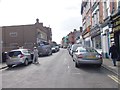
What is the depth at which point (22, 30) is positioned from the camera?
5484 centimetres

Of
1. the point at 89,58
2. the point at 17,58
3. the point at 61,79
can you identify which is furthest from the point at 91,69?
the point at 17,58

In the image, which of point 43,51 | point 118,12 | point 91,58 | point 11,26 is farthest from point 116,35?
point 11,26

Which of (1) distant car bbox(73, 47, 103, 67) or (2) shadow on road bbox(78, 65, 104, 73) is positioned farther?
(1) distant car bbox(73, 47, 103, 67)

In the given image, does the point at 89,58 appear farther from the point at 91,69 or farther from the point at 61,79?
the point at 61,79

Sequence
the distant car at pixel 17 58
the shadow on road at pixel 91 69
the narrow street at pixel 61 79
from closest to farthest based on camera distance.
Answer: the narrow street at pixel 61 79
the shadow on road at pixel 91 69
the distant car at pixel 17 58

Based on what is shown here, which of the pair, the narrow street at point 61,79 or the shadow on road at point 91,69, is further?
the shadow on road at point 91,69

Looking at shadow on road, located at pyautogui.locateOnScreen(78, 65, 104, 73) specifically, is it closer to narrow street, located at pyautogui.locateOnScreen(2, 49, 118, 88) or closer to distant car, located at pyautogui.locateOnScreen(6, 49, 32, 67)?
narrow street, located at pyautogui.locateOnScreen(2, 49, 118, 88)

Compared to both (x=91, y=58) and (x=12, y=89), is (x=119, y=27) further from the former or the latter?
(x=12, y=89)

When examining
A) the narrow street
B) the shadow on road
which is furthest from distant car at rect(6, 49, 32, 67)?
the shadow on road

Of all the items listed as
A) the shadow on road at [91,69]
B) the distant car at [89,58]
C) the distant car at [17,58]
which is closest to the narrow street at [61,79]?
the shadow on road at [91,69]

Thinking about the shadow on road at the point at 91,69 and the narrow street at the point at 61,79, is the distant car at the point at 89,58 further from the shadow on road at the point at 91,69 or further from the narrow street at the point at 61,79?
the narrow street at the point at 61,79

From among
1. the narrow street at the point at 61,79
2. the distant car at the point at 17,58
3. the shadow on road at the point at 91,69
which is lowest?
the narrow street at the point at 61,79

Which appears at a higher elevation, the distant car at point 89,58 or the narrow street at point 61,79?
the distant car at point 89,58

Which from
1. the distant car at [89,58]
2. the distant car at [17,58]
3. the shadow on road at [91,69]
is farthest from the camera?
the distant car at [17,58]
